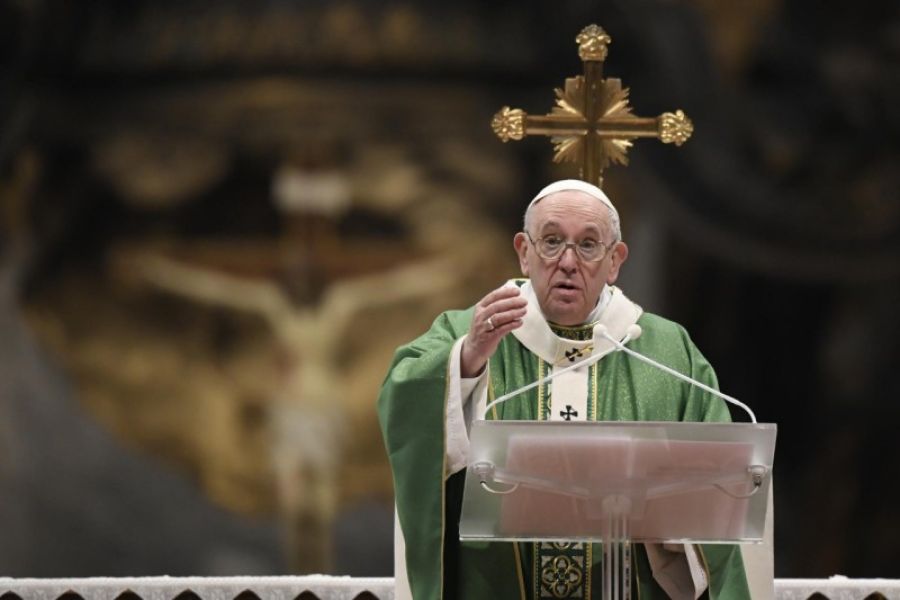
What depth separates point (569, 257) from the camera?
482cm

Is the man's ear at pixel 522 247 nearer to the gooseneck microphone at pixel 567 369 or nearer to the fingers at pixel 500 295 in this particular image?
the gooseneck microphone at pixel 567 369

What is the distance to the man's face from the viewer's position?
4840mm

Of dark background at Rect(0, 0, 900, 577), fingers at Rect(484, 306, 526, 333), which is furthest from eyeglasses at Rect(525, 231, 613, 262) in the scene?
dark background at Rect(0, 0, 900, 577)

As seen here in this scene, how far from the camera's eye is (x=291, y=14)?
10852 mm

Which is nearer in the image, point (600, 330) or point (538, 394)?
point (600, 330)

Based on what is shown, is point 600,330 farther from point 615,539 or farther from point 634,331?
point 615,539

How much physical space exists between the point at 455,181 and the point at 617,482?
6826 mm

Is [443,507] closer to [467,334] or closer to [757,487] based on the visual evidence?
[467,334]

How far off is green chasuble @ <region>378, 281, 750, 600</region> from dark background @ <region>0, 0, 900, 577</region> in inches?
217

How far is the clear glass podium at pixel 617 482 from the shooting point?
4.15 metres

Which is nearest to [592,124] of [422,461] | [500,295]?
[500,295]

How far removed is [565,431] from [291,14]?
7.17m

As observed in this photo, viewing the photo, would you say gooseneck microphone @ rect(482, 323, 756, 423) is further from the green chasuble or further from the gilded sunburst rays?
the gilded sunburst rays

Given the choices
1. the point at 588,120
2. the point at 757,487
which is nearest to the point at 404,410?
the point at 757,487
